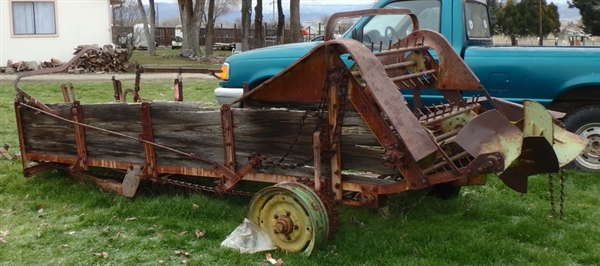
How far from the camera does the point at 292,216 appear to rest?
4.57 m

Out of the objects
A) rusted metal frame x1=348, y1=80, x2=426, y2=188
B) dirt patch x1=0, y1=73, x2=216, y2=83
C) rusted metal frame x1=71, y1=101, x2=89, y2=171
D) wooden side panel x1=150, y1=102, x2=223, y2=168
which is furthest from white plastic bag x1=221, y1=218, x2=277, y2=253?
dirt patch x1=0, y1=73, x2=216, y2=83

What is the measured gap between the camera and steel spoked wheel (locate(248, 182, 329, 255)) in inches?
175

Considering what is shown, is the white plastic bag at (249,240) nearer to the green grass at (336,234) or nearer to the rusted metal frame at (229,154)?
the green grass at (336,234)

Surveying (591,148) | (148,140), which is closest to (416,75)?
(148,140)

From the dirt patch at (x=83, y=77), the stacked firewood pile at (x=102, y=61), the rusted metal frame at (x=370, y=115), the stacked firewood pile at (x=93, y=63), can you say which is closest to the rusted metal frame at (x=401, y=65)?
the rusted metal frame at (x=370, y=115)

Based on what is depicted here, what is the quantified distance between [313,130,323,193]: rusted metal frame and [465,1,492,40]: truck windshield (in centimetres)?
366

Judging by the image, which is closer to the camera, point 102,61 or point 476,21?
point 476,21

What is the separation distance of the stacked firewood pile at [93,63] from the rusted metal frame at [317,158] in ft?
59.6

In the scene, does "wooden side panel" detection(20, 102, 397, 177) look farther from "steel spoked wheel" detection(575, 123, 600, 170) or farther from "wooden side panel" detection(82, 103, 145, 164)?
"steel spoked wheel" detection(575, 123, 600, 170)

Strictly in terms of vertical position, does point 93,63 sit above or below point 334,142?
above

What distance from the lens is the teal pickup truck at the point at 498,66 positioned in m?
6.94

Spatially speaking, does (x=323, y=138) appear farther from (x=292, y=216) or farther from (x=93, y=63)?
(x=93, y=63)

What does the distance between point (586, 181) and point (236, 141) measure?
3.74m

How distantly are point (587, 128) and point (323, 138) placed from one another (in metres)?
3.72
